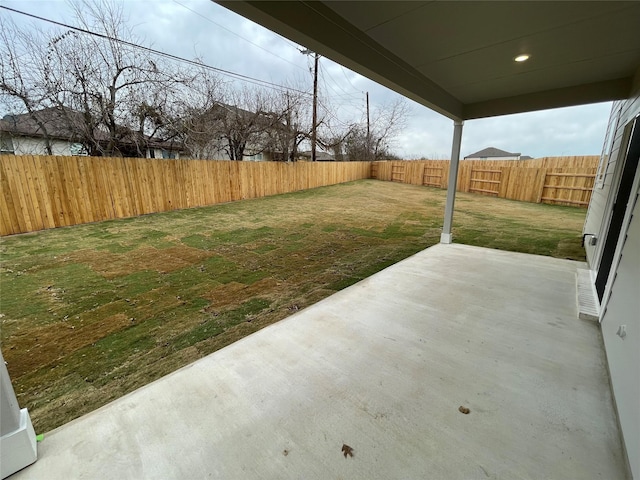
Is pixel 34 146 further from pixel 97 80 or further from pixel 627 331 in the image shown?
pixel 627 331

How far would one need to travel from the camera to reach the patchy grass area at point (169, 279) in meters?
1.95

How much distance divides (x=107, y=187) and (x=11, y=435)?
23.7ft

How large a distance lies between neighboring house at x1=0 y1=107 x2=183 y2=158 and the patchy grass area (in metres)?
3.30

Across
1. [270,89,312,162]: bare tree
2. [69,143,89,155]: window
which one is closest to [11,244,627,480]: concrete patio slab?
[69,143,89,155]: window

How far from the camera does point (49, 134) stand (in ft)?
24.9

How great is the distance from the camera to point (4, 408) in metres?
1.08

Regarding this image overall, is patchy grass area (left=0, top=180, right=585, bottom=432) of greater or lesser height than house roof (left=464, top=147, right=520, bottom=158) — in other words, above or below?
below

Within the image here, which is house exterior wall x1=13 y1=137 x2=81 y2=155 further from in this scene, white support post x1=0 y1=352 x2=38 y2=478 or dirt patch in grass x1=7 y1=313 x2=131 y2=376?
white support post x1=0 y1=352 x2=38 y2=478

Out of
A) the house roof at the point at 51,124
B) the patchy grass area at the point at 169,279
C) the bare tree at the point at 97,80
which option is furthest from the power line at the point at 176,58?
the patchy grass area at the point at 169,279

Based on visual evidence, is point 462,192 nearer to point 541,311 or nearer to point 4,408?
point 541,311

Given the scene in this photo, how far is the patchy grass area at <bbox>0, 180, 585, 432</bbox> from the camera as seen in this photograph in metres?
1.95

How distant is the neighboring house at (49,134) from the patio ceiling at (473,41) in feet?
29.6

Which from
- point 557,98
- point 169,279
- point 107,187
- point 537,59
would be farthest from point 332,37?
point 107,187

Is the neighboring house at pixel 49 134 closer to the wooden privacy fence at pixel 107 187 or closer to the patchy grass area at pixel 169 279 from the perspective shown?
the wooden privacy fence at pixel 107 187
